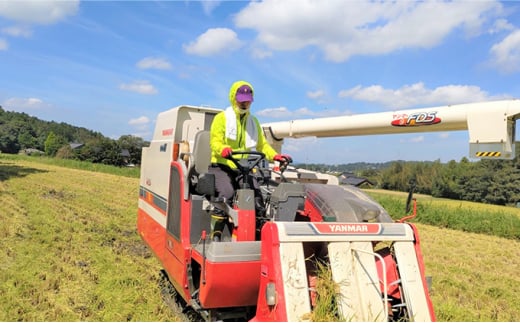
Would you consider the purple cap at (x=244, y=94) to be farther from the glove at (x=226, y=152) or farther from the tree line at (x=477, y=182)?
the tree line at (x=477, y=182)

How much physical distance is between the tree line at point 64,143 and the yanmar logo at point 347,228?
3866 cm

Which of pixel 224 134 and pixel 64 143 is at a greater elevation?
pixel 64 143

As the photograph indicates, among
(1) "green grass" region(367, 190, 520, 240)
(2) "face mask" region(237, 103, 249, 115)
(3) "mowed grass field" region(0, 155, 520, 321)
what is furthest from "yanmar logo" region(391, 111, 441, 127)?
(1) "green grass" region(367, 190, 520, 240)

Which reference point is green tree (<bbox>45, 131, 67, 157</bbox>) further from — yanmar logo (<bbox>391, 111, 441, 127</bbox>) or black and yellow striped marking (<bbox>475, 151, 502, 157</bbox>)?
black and yellow striped marking (<bbox>475, 151, 502, 157</bbox>)

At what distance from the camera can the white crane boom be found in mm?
4176

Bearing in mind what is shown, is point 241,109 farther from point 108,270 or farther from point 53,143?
point 53,143

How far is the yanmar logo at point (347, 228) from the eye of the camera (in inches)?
137

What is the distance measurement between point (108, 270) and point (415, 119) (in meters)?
5.10

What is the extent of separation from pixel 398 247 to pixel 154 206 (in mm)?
3701

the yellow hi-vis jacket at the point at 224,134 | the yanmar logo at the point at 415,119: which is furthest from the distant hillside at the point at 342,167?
the yellow hi-vis jacket at the point at 224,134

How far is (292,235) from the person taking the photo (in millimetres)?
3346

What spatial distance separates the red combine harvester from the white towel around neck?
33 cm

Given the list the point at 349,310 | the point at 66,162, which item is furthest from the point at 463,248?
the point at 66,162

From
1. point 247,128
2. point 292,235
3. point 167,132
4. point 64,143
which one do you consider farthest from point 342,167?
point 64,143
